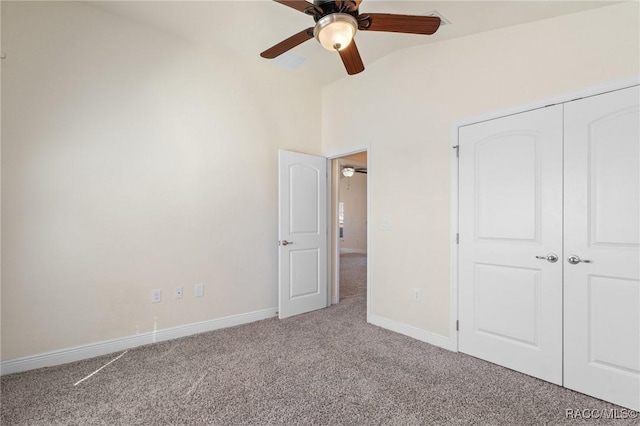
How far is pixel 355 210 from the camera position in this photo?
35.4ft

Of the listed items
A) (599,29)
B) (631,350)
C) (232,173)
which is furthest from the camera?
(232,173)

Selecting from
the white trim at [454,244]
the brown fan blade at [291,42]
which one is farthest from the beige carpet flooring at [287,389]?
the brown fan blade at [291,42]

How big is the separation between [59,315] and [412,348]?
3.01 meters

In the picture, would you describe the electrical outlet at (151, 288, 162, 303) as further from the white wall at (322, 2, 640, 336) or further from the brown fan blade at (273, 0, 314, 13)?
the brown fan blade at (273, 0, 314, 13)

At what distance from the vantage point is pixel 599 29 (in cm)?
206

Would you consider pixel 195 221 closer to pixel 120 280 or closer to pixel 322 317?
pixel 120 280

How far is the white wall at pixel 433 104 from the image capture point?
2.11 metres

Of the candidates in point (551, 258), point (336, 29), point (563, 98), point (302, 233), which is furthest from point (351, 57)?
point (302, 233)

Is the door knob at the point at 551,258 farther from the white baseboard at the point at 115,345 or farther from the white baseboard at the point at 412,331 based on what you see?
the white baseboard at the point at 115,345

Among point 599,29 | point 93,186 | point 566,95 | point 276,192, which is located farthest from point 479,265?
point 93,186

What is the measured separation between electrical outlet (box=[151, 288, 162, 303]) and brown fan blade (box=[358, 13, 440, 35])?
2.85 meters

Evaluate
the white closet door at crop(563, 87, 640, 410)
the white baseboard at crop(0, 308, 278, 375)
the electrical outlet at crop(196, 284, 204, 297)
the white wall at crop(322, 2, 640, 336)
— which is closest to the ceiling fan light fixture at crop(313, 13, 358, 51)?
the white wall at crop(322, 2, 640, 336)

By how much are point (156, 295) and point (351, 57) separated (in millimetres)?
2735

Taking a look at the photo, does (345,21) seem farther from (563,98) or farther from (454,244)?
(454,244)
